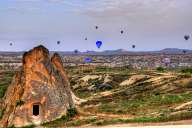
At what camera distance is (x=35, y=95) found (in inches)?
1972

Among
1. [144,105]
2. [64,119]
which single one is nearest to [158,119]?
[64,119]

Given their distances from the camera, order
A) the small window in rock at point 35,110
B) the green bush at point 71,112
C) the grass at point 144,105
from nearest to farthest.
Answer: the small window in rock at point 35,110 < the green bush at point 71,112 < the grass at point 144,105

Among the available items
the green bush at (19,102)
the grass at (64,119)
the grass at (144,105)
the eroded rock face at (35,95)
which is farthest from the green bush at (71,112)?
the grass at (144,105)

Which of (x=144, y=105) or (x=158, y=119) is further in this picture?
(x=144, y=105)

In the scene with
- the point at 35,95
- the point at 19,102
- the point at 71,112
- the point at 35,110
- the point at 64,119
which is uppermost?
the point at 35,95

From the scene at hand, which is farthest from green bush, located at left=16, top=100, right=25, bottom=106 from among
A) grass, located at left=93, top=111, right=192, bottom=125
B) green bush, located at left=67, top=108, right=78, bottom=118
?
grass, located at left=93, top=111, right=192, bottom=125

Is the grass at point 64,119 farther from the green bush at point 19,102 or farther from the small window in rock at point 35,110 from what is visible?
the green bush at point 19,102

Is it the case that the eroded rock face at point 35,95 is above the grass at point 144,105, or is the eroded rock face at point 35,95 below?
above

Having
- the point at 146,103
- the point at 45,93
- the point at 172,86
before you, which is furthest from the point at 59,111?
the point at 172,86

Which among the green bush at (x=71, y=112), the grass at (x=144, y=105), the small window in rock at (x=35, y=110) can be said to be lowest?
the grass at (x=144, y=105)

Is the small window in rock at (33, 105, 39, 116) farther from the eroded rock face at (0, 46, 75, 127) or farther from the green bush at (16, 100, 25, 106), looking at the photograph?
the green bush at (16, 100, 25, 106)

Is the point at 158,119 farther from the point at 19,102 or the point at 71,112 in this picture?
the point at 19,102

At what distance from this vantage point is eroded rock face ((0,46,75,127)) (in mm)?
49469

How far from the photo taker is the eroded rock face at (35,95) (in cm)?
4947
